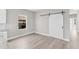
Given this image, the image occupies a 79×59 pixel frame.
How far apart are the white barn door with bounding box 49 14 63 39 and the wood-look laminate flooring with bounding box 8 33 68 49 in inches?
5.1

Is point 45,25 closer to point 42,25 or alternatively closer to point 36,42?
point 42,25

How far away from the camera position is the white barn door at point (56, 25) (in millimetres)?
1995

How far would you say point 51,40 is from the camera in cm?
195

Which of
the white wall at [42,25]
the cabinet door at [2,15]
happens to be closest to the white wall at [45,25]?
the white wall at [42,25]

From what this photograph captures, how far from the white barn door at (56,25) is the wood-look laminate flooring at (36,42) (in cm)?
13

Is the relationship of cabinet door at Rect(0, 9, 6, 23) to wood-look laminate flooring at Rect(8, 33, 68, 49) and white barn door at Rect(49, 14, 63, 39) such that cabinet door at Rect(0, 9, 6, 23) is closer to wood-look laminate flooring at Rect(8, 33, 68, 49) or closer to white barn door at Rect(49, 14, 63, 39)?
wood-look laminate flooring at Rect(8, 33, 68, 49)

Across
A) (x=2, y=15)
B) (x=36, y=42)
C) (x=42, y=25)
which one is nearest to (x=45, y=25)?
(x=42, y=25)

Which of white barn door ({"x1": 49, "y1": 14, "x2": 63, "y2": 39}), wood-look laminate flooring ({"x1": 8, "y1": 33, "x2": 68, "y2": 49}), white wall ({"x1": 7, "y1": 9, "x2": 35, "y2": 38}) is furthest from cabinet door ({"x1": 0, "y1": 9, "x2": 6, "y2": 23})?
white barn door ({"x1": 49, "y1": 14, "x2": 63, "y2": 39})

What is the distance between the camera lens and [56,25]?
2.02 meters

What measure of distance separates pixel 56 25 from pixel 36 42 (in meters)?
0.63

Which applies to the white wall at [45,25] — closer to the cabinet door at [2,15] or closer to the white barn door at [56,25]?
the white barn door at [56,25]
